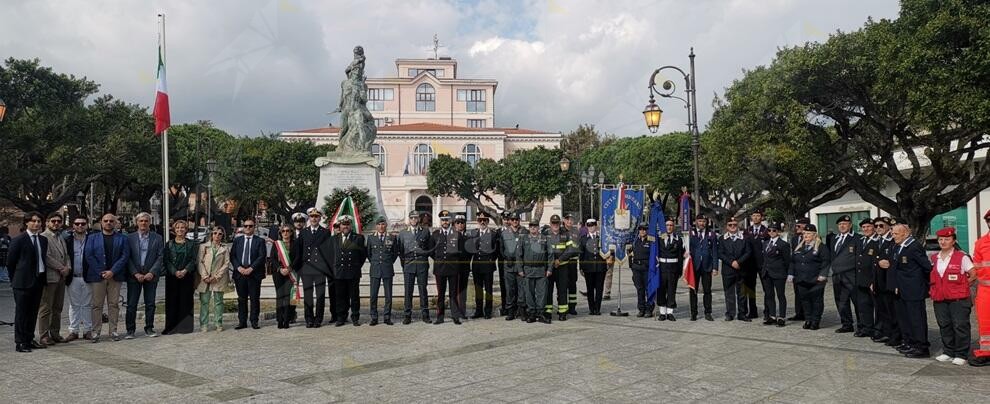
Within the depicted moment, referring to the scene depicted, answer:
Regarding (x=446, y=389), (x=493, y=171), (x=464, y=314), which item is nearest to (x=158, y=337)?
(x=464, y=314)

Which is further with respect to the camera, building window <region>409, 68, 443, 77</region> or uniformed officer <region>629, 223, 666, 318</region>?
building window <region>409, 68, 443, 77</region>

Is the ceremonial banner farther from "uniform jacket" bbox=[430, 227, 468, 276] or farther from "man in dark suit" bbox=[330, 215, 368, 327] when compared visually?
"man in dark suit" bbox=[330, 215, 368, 327]

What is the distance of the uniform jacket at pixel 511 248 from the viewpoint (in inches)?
461

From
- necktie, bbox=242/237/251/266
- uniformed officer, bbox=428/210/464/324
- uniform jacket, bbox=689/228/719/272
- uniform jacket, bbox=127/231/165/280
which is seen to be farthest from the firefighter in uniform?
uniform jacket, bbox=127/231/165/280

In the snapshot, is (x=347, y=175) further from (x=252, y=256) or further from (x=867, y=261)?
(x=867, y=261)

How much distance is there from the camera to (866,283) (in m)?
9.86

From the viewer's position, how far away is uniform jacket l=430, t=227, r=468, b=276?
11617mm

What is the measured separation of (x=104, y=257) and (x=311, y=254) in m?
2.86

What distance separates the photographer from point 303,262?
11375mm

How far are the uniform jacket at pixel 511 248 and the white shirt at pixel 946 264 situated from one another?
577cm

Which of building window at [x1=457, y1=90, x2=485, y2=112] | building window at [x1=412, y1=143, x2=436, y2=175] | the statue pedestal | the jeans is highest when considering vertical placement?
building window at [x1=457, y1=90, x2=485, y2=112]

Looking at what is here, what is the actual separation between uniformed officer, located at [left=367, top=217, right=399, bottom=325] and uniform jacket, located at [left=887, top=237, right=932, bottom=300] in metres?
7.07

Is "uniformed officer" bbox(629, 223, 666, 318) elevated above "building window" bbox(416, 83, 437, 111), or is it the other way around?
"building window" bbox(416, 83, 437, 111)

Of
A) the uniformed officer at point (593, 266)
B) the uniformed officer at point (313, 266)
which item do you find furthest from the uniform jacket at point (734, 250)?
the uniformed officer at point (313, 266)
